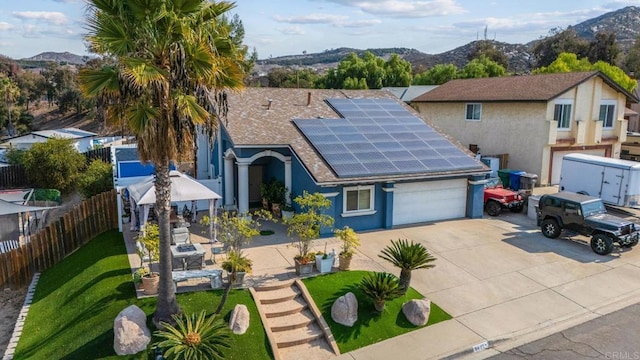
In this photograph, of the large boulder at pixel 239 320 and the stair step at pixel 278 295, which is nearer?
the large boulder at pixel 239 320

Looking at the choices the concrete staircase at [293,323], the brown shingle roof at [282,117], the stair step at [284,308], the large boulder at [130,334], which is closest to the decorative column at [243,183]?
the brown shingle roof at [282,117]

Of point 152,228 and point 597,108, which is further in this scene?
point 597,108

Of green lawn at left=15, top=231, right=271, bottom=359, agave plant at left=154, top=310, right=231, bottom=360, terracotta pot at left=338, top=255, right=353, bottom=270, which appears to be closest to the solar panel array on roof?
terracotta pot at left=338, top=255, right=353, bottom=270

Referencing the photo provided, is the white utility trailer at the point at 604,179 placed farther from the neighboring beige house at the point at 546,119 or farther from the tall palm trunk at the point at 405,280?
the tall palm trunk at the point at 405,280

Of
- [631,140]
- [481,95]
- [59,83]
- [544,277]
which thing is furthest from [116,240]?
[59,83]

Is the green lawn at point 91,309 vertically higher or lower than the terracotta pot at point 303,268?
lower

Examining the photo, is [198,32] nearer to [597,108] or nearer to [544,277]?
[544,277]
